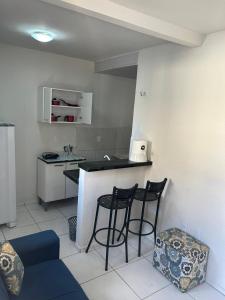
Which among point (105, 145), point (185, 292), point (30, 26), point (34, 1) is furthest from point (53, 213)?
point (34, 1)

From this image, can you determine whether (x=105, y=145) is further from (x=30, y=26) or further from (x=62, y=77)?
(x=30, y=26)

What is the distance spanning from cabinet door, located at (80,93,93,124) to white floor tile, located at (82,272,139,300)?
246 cm

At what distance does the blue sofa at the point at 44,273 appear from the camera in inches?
59.5

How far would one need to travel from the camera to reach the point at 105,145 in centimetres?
453

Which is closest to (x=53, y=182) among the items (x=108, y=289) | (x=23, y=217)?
(x=23, y=217)

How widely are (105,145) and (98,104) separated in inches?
31.6

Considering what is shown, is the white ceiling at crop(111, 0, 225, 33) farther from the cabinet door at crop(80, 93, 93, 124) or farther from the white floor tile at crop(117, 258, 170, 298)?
the white floor tile at crop(117, 258, 170, 298)

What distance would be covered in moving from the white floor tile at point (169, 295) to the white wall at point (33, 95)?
253 cm

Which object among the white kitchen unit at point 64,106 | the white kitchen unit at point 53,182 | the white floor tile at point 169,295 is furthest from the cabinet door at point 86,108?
the white floor tile at point 169,295

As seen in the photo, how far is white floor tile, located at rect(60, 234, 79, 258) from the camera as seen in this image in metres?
2.66

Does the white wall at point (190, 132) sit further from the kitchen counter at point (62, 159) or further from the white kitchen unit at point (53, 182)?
the white kitchen unit at point (53, 182)

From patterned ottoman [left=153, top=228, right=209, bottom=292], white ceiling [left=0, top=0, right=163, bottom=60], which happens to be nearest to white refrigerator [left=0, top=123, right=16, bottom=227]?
white ceiling [left=0, top=0, right=163, bottom=60]

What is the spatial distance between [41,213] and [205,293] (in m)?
2.46

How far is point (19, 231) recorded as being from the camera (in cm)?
306
